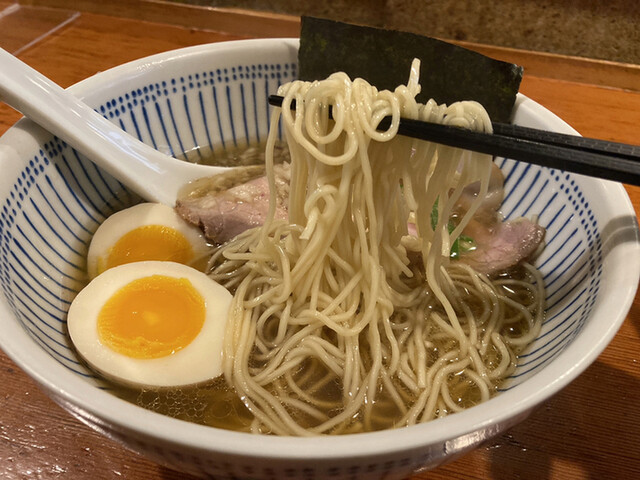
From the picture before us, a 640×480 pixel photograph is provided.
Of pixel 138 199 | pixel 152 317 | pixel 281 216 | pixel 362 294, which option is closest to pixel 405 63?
pixel 281 216

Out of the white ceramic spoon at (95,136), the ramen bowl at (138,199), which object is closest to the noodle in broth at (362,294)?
the ramen bowl at (138,199)

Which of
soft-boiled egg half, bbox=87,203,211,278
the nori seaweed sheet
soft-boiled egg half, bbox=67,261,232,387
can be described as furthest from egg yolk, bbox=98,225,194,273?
the nori seaweed sheet

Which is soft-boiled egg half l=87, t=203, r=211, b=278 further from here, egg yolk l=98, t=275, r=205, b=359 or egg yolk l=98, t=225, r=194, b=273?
egg yolk l=98, t=275, r=205, b=359

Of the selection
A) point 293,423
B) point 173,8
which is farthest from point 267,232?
point 173,8

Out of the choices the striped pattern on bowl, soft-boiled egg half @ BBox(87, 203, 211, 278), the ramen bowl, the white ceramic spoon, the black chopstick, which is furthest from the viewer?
soft-boiled egg half @ BBox(87, 203, 211, 278)

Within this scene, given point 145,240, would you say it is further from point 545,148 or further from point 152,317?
point 545,148

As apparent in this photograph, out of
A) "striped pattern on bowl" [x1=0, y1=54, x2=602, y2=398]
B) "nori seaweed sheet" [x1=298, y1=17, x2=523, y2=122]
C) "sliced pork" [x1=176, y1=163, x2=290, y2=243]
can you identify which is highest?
"nori seaweed sheet" [x1=298, y1=17, x2=523, y2=122]
